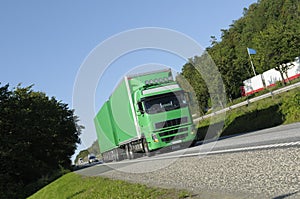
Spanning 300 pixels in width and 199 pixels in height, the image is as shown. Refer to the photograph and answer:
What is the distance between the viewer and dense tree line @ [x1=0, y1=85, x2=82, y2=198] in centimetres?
3188

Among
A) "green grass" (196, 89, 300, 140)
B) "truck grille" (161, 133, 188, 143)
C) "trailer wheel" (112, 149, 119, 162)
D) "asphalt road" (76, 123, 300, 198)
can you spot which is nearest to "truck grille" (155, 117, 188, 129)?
"truck grille" (161, 133, 188, 143)

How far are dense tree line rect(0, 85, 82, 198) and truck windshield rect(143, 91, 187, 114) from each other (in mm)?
16645

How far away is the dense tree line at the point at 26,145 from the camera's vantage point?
31.9m

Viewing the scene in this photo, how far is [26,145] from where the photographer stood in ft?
112

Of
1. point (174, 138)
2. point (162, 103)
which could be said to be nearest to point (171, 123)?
point (174, 138)

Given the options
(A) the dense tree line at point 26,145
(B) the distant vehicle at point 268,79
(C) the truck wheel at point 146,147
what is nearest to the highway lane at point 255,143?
(C) the truck wheel at point 146,147

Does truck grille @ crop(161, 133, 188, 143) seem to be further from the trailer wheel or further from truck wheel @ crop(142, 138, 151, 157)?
the trailer wheel

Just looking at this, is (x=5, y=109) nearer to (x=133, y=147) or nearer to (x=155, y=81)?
(x=133, y=147)

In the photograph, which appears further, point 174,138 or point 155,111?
point 155,111

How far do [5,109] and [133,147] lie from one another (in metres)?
18.6

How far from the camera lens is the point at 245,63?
74.1 m

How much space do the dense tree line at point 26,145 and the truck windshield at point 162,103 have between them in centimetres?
1664

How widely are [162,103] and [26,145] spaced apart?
2131cm

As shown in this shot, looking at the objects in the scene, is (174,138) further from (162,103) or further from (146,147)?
(146,147)
